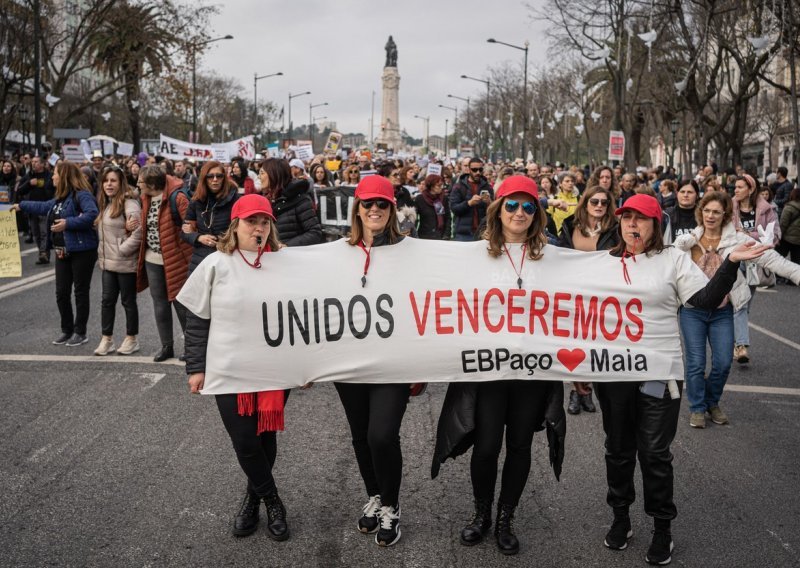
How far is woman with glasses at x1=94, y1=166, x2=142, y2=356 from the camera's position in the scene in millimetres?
8164

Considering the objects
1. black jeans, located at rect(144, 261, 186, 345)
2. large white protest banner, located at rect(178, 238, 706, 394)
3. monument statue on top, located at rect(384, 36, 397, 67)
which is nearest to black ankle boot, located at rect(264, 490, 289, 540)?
large white protest banner, located at rect(178, 238, 706, 394)

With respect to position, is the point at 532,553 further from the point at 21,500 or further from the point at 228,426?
the point at 21,500

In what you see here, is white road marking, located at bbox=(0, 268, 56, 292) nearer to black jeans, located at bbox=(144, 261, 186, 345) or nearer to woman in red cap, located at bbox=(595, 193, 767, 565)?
black jeans, located at bbox=(144, 261, 186, 345)

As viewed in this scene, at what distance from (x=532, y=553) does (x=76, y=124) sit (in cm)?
6181

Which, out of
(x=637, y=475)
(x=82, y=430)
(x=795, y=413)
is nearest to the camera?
(x=637, y=475)

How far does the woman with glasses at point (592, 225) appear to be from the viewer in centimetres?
570

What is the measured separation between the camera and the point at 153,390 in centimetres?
721

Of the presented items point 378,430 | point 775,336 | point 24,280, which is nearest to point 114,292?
point 378,430

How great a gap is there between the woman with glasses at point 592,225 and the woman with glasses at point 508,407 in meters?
1.37

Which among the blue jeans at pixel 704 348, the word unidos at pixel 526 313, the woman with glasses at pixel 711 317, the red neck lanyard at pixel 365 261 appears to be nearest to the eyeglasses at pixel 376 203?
the red neck lanyard at pixel 365 261

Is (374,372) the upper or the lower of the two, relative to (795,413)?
upper

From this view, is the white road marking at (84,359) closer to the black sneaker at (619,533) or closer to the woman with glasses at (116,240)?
the woman with glasses at (116,240)

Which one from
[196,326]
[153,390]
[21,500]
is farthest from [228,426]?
[153,390]

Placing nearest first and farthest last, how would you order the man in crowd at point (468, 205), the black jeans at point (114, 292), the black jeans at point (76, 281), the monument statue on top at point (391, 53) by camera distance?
1. the black jeans at point (114, 292)
2. the black jeans at point (76, 281)
3. the man in crowd at point (468, 205)
4. the monument statue on top at point (391, 53)
